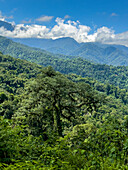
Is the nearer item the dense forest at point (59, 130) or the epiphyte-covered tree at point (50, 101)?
Answer: the dense forest at point (59, 130)

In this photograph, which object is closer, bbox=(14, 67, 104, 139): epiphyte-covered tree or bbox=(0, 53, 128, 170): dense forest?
bbox=(0, 53, 128, 170): dense forest

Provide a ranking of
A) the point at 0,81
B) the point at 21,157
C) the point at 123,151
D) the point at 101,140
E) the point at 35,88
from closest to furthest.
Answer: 1. the point at 123,151
2. the point at 21,157
3. the point at 101,140
4. the point at 35,88
5. the point at 0,81

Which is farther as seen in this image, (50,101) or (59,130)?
(50,101)

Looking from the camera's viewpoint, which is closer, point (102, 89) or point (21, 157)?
point (21, 157)

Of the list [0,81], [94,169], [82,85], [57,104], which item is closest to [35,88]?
[57,104]

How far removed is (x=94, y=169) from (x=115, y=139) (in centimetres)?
112

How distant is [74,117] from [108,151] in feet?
45.3

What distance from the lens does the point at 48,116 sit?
16953 mm

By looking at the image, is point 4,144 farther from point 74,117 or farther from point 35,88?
point 74,117

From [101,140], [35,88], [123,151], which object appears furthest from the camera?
[35,88]

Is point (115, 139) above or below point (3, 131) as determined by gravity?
below

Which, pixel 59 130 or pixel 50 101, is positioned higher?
pixel 50 101

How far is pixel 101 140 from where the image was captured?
15.0 ft

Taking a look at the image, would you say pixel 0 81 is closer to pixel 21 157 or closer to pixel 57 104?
pixel 57 104
